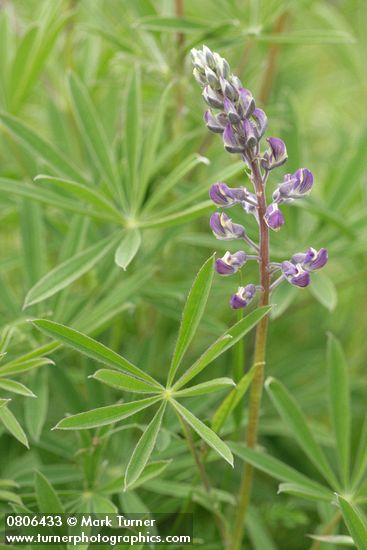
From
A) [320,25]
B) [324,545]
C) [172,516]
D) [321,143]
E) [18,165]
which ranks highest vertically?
[320,25]

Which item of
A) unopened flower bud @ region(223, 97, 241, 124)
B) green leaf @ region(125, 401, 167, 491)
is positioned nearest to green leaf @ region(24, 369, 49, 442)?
green leaf @ region(125, 401, 167, 491)

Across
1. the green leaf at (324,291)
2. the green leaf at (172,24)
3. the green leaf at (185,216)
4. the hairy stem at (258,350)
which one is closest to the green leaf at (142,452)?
the hairy stem at (258,350)

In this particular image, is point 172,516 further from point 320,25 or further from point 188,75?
point 320,25

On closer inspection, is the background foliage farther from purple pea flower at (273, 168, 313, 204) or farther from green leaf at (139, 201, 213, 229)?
purple pea flower at (273, 168, 313, 204)

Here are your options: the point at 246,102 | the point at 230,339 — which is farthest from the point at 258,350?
the point at 246,102

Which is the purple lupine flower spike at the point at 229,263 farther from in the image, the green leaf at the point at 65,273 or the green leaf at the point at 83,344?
the green leaf at the point at 65,273

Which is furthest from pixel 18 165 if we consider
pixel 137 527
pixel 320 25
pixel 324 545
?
pixel 320 25
